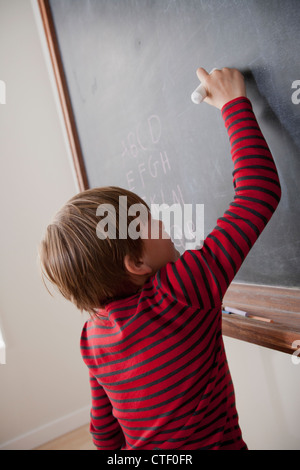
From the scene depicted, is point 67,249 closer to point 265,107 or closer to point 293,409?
point 265,107

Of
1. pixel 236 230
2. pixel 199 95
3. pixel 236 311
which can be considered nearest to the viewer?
pixel 236 230

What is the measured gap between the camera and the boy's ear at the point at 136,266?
0.62 meters

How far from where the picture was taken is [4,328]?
5.48 feet

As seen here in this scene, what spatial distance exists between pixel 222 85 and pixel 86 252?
366 millimetres

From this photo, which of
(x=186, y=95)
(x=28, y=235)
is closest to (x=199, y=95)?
(x=186, y=95)

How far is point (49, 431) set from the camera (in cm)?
178

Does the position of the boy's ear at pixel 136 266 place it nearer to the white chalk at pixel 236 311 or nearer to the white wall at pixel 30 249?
the white chalk at pixel 236 311

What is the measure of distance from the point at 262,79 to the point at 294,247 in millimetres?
289

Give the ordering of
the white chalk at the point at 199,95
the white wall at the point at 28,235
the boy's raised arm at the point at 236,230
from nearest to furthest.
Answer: the boy's raised arm at the point at 236,230, the white chalk at the point at 199,95, the white wall at the point at 28,235

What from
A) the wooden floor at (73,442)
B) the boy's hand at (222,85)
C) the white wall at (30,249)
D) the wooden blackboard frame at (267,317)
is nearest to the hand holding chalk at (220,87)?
the boy's hand at (222,85)

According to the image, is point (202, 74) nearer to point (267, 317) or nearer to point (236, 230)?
point (236, 230)

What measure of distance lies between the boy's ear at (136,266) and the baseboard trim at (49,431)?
1495 millimetres

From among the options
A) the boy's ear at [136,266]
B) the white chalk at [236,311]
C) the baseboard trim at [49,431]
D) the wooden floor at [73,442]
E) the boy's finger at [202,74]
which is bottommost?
the wooden floor at [73,442]

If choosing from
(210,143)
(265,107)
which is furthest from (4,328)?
(265,107)
